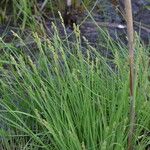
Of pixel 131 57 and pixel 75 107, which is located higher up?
pixel 131 57

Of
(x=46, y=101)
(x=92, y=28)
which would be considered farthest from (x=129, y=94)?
(x=92, y=28)

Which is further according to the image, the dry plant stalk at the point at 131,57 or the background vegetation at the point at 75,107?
the background vegetation at the point at 75,107

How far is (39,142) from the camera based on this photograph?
5.59 ft

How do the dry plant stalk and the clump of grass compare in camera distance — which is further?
Result: the clump of grass

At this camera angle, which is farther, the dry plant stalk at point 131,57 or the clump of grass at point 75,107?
the clump of grass at point 75,107

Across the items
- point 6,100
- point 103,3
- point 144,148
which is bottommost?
point 144,148

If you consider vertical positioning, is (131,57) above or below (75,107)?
above

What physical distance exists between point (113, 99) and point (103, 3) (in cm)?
125

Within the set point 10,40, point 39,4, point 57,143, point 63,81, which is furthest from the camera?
point 39,4

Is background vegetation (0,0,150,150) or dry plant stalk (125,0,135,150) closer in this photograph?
dry plant stalk (125,0,135,150)

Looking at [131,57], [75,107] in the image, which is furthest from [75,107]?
[131,57]

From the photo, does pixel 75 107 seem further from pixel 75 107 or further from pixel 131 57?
pixel 131 57

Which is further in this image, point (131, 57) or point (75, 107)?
point (75, 107)

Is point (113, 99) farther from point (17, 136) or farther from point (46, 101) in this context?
point (17, 136)
